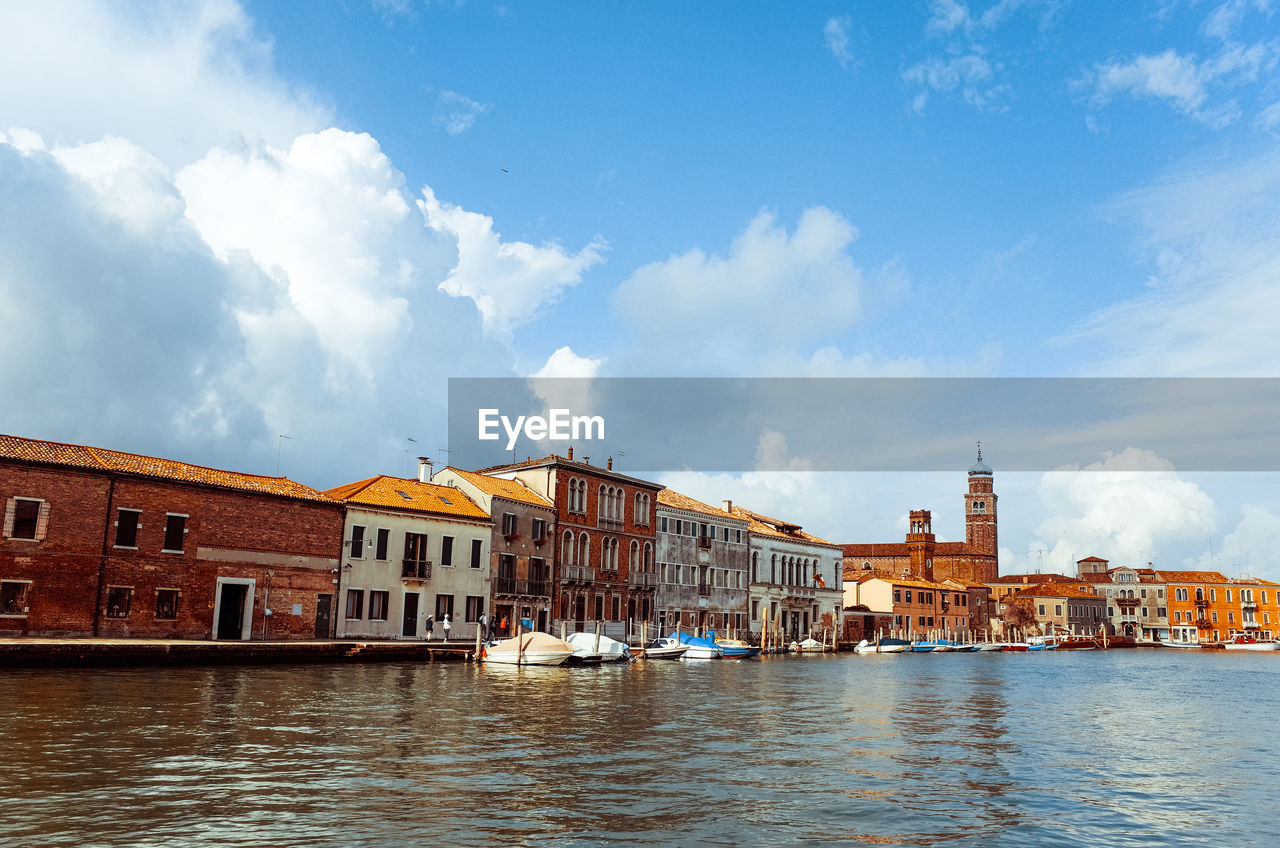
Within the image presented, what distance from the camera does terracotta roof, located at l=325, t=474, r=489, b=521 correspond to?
159 feet

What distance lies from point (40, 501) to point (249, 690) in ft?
48.6

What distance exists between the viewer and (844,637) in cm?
8894

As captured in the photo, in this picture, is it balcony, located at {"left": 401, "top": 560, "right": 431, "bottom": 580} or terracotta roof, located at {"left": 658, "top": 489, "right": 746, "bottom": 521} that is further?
terracotta roof, located at {"left": 658, "top": 489, "right": 746, "bottom": 521}

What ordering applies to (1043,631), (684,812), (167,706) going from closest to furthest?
(684,812) → (167,706) → (1043,631)

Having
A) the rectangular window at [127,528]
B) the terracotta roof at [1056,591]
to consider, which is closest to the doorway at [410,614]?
the rectangular window at [127,528]

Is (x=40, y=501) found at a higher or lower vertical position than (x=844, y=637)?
higher

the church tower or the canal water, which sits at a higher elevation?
the church tower

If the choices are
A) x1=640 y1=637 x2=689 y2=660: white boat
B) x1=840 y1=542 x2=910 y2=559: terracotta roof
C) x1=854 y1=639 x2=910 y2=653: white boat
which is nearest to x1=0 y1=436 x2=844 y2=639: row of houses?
x1=640 y1=637 x2=689 y2=660: white boat

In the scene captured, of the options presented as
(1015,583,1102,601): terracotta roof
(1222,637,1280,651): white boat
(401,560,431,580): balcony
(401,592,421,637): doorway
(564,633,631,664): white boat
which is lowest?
(1222,637,1280,651): white boat

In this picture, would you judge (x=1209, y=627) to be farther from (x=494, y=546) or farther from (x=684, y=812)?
(x=684, y=812)

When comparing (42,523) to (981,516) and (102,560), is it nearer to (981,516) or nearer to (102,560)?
(102,560)

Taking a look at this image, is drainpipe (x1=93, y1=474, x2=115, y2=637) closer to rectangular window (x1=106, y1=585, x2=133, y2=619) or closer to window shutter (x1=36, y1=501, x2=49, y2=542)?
rectangular window (x1=106, y1=585, x2=133, y2=619)

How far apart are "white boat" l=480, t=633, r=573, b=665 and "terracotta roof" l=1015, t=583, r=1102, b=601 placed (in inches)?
4471

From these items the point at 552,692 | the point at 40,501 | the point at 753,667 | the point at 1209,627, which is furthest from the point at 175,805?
the point at 1209,627
